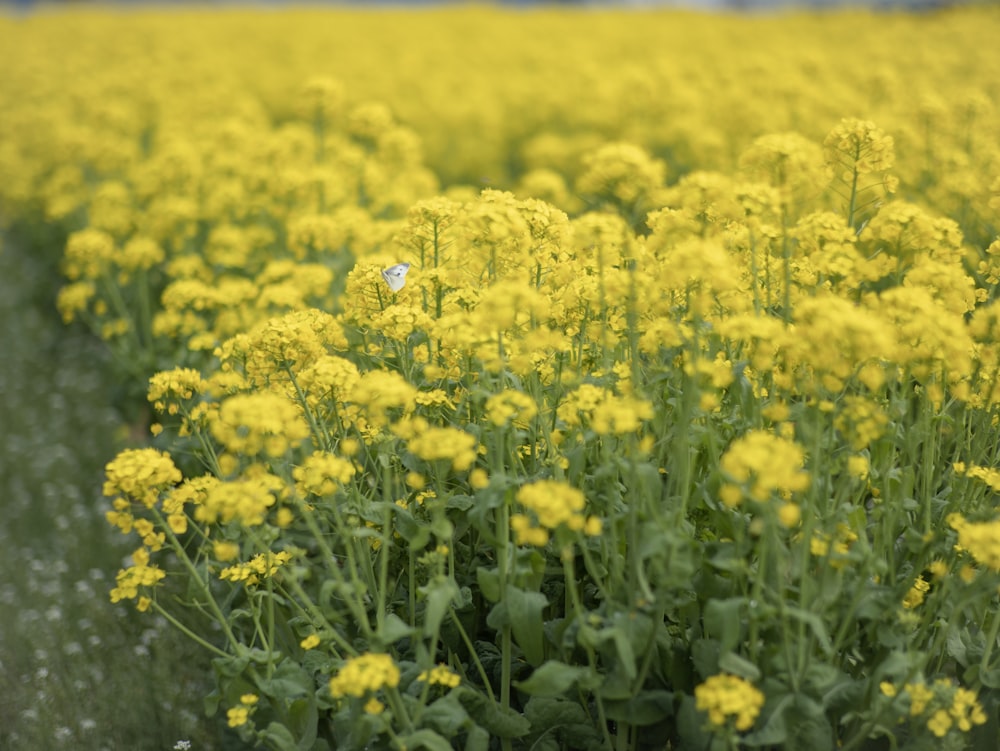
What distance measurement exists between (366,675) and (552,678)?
510mm

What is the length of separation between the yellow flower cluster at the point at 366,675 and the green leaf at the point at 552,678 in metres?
0.37

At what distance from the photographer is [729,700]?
2467 mm

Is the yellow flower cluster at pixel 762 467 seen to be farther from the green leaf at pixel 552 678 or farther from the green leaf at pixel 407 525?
the green leaf at pixel 407 525

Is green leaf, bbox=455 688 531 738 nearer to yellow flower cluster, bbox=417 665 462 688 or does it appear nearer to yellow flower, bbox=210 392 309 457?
yellow flower cluster, bbox=417 665 462 688

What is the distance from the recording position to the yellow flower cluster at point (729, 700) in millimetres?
2451

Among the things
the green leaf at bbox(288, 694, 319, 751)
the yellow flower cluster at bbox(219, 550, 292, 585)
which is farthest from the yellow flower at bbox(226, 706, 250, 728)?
the yellow flower cluster at bbox(219, 550, 292, 585)

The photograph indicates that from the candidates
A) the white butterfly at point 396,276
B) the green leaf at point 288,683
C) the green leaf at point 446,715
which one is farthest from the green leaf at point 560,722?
the white butterfly at point 396,276

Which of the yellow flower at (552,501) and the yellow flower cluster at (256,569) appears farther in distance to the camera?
the yellow flower cluster at (256,569)

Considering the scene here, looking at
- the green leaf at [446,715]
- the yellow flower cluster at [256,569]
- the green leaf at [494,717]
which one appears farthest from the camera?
the yellow flower cluster at [256,569]

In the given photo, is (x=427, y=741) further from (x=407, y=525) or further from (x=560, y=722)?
(x=407, y=525)

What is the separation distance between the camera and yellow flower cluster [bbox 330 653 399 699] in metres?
2.53

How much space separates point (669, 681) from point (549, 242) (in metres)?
1.50

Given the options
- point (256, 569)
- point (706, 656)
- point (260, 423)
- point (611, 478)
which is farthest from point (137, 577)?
point (706, 656)

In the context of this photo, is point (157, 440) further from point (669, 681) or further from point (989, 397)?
point (989, 397)
